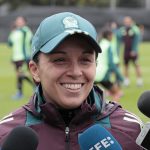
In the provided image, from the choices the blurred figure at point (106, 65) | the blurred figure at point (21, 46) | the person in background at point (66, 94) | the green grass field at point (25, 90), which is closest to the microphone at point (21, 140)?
the person in background at point (66, 94)

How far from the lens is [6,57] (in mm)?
29047

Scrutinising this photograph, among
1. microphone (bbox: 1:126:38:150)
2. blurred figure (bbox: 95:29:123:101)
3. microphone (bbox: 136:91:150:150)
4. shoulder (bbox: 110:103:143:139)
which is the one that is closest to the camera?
microphone (bbox: 1:126:38:150)

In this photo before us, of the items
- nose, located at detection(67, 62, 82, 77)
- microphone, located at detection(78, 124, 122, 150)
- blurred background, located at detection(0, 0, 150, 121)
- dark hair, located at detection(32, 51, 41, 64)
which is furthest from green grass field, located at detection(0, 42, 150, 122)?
microphone, located at detection(78, 124, 122, 150)

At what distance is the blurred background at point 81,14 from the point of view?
13.9 meters

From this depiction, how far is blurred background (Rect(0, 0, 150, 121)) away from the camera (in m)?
13.9

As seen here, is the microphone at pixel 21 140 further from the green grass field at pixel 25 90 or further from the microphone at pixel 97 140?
the green grass field at pixel 25 90

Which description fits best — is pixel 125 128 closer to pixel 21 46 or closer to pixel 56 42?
pixel 56 42

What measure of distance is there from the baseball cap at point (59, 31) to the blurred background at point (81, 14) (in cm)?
298

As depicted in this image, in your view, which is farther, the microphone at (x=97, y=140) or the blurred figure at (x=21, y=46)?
the blurred figure at (x=21, y=46)

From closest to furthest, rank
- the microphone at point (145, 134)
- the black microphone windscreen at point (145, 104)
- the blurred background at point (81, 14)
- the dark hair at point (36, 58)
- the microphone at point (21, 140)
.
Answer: the microphone at point (21, 140)
the microphone at point (145, 134)
the black microphone windscreen at point (145, 104)
the dark hair at point (36, 58)
the blurred background at point (81, 14)

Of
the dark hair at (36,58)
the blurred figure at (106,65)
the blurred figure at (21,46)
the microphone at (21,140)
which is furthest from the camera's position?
the blurred figure at (21,46)

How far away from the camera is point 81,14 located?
1476 inches

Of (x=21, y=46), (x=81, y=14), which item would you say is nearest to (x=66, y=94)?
(x=21, y=46)

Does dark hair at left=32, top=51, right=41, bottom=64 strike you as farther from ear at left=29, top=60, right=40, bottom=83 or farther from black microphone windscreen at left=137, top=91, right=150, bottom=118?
black microphone windscreen at left=137, top=91, right=150, bottom=118
